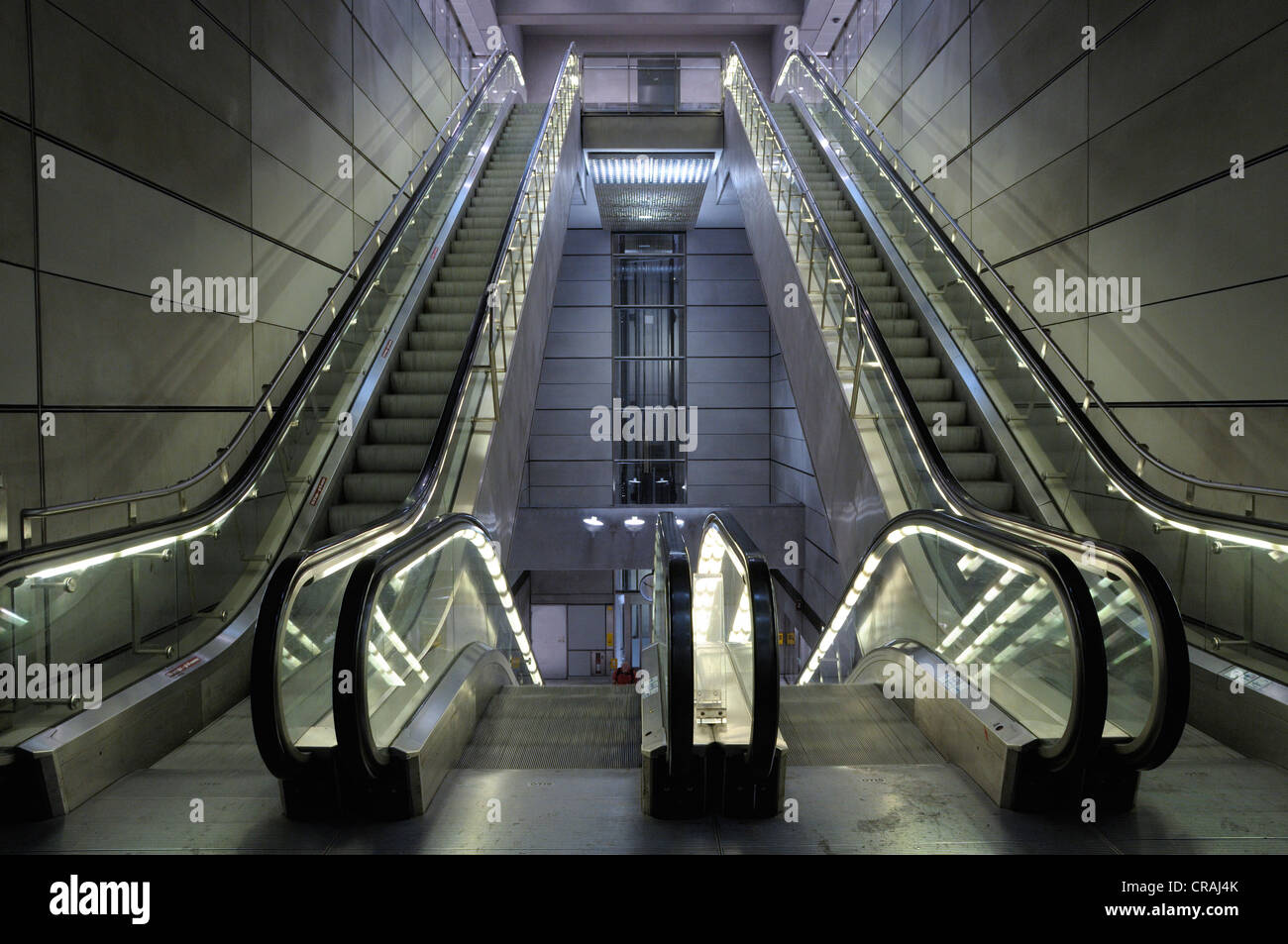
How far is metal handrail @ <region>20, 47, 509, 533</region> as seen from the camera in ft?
11.8

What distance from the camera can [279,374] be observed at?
221 inches

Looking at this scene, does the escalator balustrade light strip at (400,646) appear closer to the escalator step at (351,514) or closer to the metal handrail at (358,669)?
the metal handrail at (358,669)

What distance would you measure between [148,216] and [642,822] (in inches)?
181

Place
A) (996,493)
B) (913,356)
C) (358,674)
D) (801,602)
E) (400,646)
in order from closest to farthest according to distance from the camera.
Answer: (358,674)
(400,646)
(996,493)
(913,356)
(801,602)

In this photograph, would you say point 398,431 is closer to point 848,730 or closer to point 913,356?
point 848,730

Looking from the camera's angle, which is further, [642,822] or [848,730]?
[848,730]

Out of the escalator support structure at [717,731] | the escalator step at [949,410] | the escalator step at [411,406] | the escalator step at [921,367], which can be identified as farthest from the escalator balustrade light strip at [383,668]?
the escalator step at [921,367]

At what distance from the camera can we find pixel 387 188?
977 cm

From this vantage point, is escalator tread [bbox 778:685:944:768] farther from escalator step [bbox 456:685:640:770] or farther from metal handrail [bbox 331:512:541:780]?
metal handrail [bbox 331:512:541:780]

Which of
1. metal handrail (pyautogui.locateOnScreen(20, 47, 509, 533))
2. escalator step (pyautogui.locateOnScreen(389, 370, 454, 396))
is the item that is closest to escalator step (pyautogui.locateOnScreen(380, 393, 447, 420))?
escalator step (pyautogui.locateOnScreen(389, 370, 454, 396))

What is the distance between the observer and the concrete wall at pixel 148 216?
13.4ft

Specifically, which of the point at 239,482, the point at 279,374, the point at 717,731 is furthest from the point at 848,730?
the point at 279,374

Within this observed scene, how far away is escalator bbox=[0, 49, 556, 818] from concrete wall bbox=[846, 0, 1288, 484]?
4829 mm
